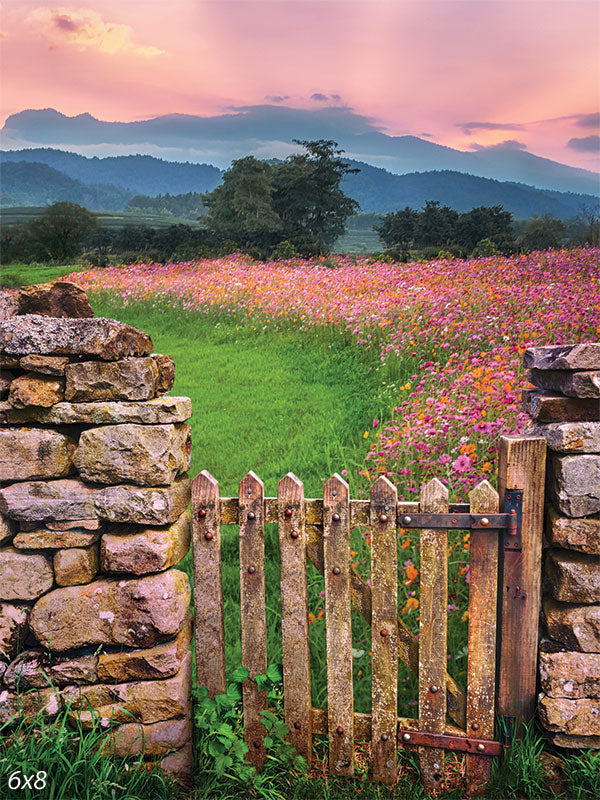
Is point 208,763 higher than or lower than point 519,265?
lower

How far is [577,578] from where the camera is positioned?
9.07 ft

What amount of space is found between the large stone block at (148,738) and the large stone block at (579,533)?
86.8 inches

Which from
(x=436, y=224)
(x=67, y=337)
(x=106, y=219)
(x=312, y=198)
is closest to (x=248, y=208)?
(x=312, y=198)

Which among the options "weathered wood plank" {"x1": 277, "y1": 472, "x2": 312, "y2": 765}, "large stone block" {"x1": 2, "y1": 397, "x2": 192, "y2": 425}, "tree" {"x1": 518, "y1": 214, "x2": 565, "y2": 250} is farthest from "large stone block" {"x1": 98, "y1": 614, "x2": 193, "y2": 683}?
"tree" {"x1": 518, "y1": 214, "x2": 565, "y2": 250}

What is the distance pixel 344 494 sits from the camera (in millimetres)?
2768

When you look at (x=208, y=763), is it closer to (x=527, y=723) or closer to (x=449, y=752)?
(x=449, y=752)

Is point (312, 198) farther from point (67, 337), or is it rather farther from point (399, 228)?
point (67, 337)

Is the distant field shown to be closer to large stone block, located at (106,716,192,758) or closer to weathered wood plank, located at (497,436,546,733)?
large stone block, located at (106,716,192,758)

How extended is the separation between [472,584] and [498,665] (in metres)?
0.52

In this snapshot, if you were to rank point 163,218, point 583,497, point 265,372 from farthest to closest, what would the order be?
point 163,218, point 265,372, point 583,497

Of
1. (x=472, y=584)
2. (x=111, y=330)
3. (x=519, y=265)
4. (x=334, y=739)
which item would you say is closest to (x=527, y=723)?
(x=472, y=584)

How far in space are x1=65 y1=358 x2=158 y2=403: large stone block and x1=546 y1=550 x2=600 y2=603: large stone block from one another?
89.4 inches

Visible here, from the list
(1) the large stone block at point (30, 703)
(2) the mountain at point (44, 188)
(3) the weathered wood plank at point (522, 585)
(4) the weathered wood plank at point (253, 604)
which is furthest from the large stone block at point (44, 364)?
(2) the mountain at point (44, 188)

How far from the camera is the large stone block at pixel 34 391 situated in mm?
2773
